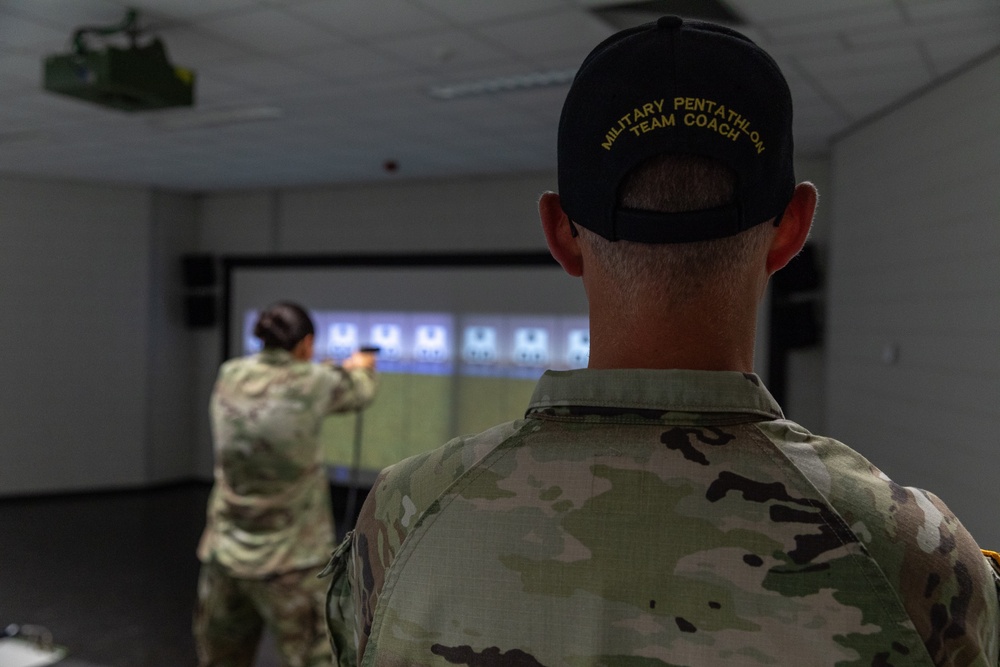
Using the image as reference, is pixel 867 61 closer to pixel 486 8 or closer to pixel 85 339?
pixel 486 8

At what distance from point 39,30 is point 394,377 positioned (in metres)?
4.18

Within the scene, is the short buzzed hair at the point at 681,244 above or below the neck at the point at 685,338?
above

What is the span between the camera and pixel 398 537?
748mm

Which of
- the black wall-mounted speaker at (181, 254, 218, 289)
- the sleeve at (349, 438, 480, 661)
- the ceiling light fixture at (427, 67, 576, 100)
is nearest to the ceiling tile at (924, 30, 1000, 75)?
Answer: the ceiling light fixture at (427, 67, 576, 100)

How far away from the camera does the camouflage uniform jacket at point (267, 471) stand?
2707mm

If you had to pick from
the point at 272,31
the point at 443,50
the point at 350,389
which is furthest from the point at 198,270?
the point at 350,389

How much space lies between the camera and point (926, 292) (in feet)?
13.0

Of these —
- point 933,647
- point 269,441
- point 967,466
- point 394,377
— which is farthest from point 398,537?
point 394,377

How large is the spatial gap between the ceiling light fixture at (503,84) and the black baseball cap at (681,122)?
3263mm

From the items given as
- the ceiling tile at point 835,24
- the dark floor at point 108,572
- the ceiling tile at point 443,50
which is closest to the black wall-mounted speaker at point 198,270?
the dark floor at point 108,572

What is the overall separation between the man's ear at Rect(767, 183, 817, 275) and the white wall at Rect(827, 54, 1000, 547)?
120 inches

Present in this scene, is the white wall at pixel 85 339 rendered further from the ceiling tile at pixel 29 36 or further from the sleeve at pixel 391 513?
the sleeve at pixel 391 513

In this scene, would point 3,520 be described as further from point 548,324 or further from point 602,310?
point 602,310

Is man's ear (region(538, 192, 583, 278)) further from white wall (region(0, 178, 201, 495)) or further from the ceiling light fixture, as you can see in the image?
white wall (region(0, 178, 201, 495))
